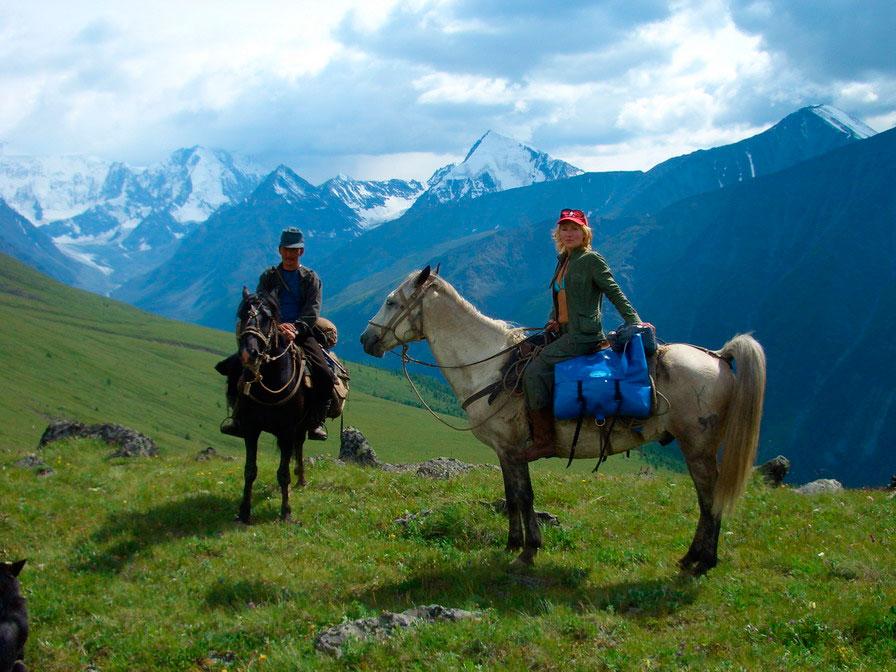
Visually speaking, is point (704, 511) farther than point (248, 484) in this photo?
No

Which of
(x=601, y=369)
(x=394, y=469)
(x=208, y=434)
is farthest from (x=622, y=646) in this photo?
(x=208, y=434)

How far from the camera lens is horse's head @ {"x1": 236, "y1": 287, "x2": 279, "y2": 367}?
12.5 metres

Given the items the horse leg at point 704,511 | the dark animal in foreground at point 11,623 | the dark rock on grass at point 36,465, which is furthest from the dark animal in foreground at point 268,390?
the horse leg at point 704,511

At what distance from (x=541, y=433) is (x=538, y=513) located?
8.77 ft

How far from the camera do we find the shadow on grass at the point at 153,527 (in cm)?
1191

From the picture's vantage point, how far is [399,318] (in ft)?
40.1

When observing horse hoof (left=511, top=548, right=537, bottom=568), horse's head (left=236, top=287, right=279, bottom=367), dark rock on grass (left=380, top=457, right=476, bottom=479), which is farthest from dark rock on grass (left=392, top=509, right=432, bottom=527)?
horse's head (left=236, top=287, right=279, bottom=367)

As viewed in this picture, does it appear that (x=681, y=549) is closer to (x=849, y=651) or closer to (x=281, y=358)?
(x=849, y=651)

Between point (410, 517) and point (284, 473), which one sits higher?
point (284, 473)

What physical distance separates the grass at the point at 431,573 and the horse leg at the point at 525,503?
264 millimetres

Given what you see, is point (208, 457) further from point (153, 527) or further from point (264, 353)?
point (264, 353)

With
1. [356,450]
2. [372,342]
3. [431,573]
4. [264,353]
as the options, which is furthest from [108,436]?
[431,573]

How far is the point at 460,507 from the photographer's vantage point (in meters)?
A: 13.3

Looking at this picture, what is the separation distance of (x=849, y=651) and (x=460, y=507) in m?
6.99
